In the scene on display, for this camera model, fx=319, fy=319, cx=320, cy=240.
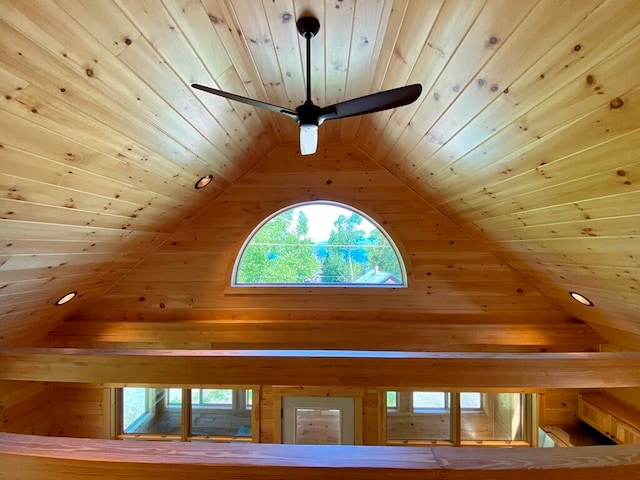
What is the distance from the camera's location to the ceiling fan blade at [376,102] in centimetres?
125

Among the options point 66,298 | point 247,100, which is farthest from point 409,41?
point 66,298

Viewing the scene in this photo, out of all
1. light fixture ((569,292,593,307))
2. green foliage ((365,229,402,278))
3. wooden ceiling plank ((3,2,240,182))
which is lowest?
light fixture ((569,292,593,307))

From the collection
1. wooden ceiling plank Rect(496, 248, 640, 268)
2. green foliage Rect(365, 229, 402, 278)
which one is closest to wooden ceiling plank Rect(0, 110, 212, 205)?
green foliage Rect(365, 229, 402, 278)

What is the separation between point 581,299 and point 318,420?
2.96m

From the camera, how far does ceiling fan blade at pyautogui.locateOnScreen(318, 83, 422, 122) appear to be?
125 centimetres

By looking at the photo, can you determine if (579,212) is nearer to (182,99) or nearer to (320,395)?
(182,99)

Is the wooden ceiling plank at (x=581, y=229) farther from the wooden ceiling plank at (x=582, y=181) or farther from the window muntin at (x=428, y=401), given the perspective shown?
the window muntin at (x=428, y=401)

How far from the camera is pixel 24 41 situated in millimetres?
963

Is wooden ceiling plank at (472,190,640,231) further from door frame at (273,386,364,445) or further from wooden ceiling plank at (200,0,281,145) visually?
door frame at (273,386,364,445)

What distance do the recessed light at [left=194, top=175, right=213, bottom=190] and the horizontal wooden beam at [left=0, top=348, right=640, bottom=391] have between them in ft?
4.72

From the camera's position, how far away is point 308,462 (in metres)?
0.84

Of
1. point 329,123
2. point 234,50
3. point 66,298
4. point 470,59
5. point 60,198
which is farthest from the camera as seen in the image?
point 66,298

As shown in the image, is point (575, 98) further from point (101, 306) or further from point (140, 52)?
point (101, 306)

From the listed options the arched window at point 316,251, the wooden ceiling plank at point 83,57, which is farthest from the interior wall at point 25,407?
the wooden ceiling plank at point 83,57
